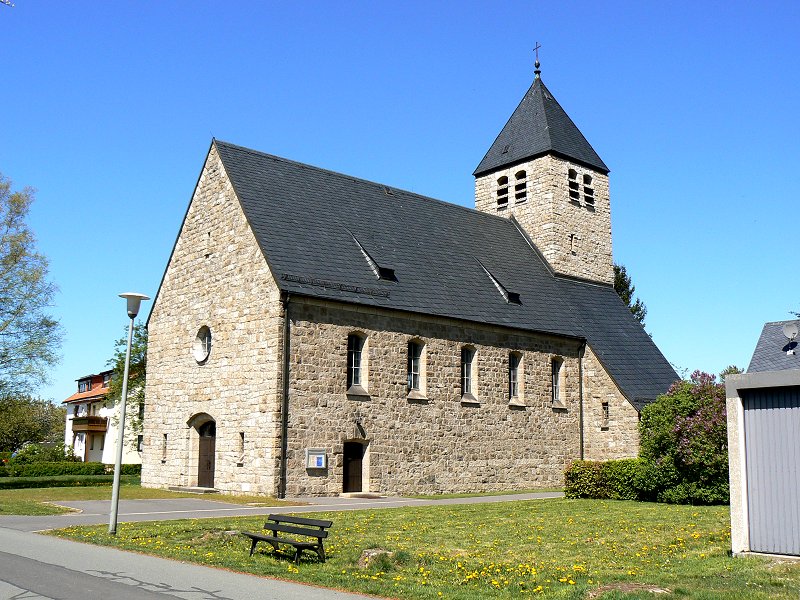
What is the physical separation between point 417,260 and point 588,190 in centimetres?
1360

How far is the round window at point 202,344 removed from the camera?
26.0 m

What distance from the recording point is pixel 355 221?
2809 centimetres

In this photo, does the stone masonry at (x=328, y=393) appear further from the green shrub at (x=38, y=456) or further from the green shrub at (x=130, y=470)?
the green shrub at (x=38, y=456)

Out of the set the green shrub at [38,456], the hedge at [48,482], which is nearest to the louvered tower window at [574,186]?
the hedge at [48,482]

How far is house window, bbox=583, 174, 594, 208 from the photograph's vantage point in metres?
38.3

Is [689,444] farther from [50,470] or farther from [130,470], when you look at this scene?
[50,470]

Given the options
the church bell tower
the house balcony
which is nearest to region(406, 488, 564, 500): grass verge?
the church bell tower

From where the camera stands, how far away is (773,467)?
1119 cm

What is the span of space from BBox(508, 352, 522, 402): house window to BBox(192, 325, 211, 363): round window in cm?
1053

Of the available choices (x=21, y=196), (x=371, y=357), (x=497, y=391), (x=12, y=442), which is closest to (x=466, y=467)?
(x=497, y=391)

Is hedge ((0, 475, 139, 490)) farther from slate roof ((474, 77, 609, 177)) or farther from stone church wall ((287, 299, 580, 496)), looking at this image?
slate roof ((474, 77, 609, 177))

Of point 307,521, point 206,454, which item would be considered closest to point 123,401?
point 307,521

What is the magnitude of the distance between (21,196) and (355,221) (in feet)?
59.7

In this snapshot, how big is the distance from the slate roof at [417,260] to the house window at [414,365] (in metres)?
1.29
